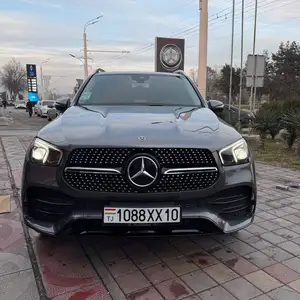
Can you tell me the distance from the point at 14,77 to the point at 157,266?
88.6 metres

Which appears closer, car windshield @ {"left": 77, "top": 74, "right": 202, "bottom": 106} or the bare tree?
car windshield @ {"left": 77, "top": 74, "right": 202, "bottom": 106}

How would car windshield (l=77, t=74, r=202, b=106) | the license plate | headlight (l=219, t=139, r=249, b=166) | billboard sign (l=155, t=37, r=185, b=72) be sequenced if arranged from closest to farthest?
the license plate, headlight (l=219, t=139, r=249, b=166), car windshield (l=77, t=74, r=202, b=106), billboard sign (l=155, t=37, r=185, b=72)

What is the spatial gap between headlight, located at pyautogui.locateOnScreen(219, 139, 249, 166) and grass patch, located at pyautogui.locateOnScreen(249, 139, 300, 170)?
15.0 feet

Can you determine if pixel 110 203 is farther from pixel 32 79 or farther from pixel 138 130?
pixel 32 79

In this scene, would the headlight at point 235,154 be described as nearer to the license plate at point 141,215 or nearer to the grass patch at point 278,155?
the license plate at point 141,215

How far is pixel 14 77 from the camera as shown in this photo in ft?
274

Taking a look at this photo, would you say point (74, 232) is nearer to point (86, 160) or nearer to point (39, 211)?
point (39, 211)

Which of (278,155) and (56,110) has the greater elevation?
(56,110)

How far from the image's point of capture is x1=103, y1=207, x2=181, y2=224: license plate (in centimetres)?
241

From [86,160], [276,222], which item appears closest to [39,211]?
[86,160]

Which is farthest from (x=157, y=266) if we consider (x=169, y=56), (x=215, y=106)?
(x=169, y=56)

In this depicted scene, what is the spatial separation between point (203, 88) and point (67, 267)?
12.5m

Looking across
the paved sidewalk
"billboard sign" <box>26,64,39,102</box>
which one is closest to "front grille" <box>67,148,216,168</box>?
the paved sidewalk

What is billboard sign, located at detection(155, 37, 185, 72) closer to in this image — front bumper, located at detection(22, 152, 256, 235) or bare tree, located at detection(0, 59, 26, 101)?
front bumper, located at detection(22, 152, 256, 235)
